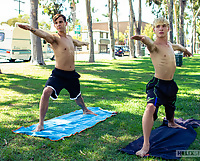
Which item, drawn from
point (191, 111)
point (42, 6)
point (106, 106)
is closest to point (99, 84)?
point (106, 106)

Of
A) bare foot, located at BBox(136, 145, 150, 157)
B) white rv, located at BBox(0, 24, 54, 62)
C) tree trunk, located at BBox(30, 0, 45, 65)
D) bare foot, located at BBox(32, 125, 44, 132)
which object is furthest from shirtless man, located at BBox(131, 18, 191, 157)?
white rv, located at BBox(0, 24, 54, 62)

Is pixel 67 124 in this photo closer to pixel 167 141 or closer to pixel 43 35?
pixel 43 35

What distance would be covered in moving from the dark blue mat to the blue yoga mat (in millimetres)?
1282

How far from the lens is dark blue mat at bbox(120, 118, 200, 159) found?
3838mm

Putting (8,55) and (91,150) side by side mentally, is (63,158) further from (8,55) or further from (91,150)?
(8,55)

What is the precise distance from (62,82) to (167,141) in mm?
2373

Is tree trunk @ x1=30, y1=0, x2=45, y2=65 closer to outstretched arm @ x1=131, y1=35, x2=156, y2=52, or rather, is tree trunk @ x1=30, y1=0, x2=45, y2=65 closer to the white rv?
the white rv

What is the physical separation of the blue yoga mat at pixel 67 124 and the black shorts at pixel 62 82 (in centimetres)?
57

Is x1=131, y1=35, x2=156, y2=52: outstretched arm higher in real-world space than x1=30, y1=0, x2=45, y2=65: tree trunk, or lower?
lower

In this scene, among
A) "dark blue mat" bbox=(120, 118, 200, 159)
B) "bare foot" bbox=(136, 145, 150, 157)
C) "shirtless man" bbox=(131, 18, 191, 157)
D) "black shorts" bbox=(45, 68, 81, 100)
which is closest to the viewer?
"bare foot" bbox=(136, 145, 150, 157)

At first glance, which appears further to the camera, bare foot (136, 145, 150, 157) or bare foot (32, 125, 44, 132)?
bare foot (32, 125, 44, 132)

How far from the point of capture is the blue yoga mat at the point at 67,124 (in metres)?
4.67

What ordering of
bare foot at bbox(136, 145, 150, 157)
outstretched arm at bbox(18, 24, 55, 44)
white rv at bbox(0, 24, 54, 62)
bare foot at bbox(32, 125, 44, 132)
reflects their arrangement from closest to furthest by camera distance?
bare foot at bbox(136, 145, 150, 157) < outstretched arm at bbox(18, 24, 55, 44) < bare foot at bbox(32, 125, 44, 132) < white rv at bbox(0, 24, 54, 62)

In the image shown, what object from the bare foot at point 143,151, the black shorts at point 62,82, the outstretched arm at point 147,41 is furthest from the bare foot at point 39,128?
the outstretched arm at point 147,41
